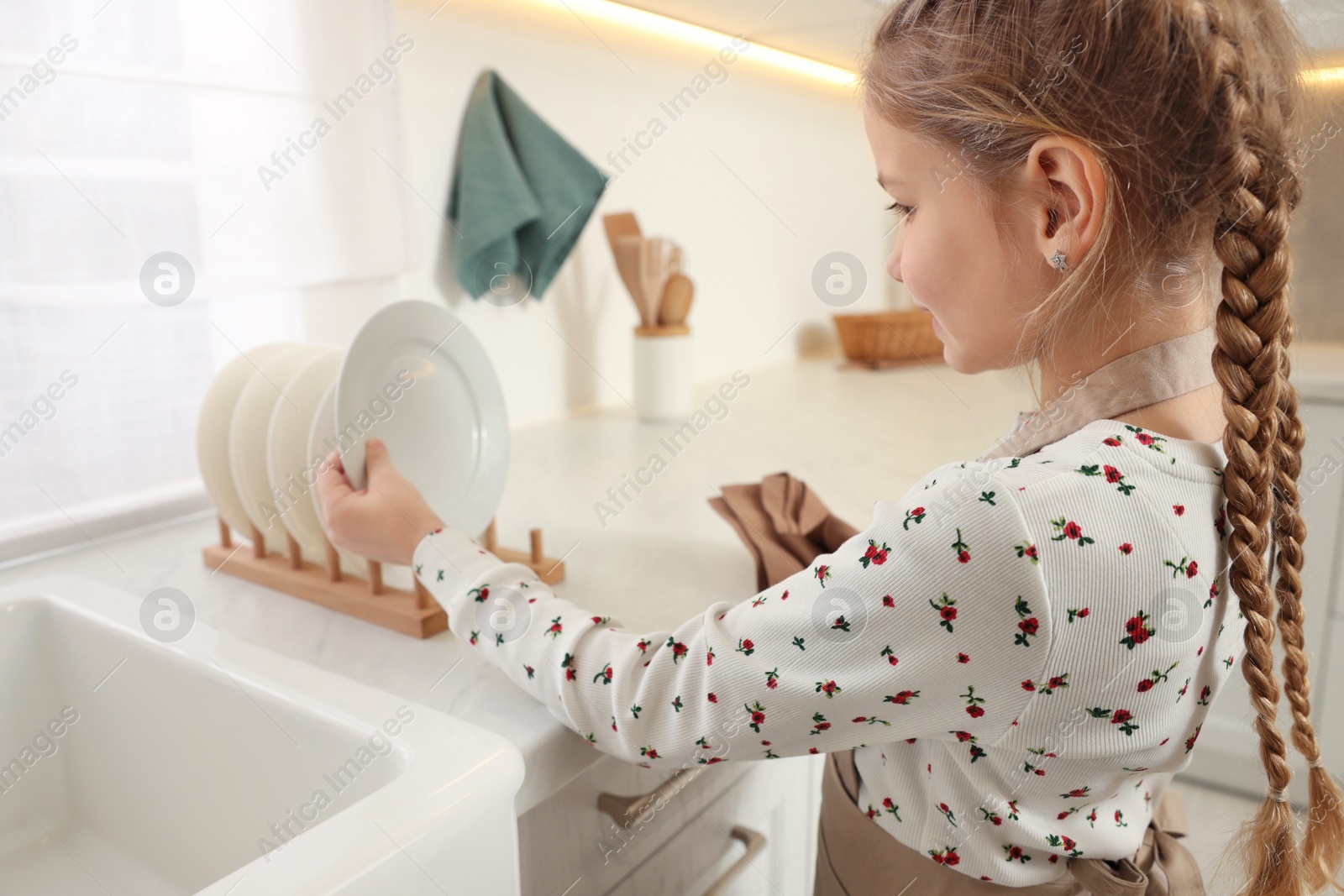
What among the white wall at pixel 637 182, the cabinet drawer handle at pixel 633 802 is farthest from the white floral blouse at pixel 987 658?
the white wall at pixel 637 182

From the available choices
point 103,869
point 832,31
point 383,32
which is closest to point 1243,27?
point 103,869

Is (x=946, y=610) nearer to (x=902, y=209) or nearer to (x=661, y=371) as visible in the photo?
(x=902, y=209)

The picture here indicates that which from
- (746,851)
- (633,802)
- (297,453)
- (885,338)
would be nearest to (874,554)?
(633,802)

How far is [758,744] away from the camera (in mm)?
498

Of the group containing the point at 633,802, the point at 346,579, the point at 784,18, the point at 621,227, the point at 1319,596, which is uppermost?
the point at 784,18

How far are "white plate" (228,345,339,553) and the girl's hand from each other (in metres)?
0.12

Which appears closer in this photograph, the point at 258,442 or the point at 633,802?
the point at 633,802

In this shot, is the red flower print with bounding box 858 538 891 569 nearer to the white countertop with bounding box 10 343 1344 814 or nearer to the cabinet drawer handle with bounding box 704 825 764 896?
the white countertop with bounding box 10 343 1344 814

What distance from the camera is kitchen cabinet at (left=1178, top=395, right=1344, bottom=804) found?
1.14 meters

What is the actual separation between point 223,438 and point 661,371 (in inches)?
30.1

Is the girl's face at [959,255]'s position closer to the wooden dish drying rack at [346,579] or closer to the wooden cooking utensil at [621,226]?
the wooden dish drying rack at [346,579]

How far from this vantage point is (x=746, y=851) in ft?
2.39

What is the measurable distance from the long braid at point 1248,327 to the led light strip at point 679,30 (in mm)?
740

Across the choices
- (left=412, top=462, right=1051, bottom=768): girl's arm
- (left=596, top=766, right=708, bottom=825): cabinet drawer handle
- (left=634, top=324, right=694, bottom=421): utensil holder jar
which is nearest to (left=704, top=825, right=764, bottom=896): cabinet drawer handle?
(left=596, top=766, right=708, bottom=825): cabinet drawer handle
